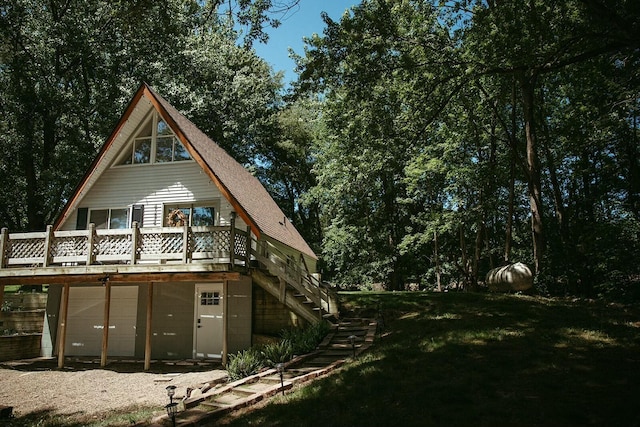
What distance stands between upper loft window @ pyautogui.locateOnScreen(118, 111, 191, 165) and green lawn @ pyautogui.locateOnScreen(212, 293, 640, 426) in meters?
10.7

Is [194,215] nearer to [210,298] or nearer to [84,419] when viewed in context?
[210,298]

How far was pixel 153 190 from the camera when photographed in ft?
55.9

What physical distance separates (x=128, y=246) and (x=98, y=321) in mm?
5476

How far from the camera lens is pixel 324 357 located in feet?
38.5

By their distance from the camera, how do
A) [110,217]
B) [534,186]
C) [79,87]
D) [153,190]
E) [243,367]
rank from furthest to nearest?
[79,87], [534,186], [110,217], [153,190], [243,367]

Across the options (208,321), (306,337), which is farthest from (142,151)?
(306,337)

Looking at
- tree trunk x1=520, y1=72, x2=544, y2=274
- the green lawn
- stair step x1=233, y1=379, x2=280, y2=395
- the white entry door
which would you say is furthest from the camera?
tree trunk x1=520, y1=72, x2=544, y2=274

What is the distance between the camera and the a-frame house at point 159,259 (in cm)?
1370

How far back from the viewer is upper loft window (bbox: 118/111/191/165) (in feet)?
56.3

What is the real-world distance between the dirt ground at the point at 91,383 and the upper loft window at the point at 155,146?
771 cm

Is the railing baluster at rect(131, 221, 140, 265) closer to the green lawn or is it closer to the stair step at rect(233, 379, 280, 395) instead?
the stair step at rect(233, 379, 280, 395)

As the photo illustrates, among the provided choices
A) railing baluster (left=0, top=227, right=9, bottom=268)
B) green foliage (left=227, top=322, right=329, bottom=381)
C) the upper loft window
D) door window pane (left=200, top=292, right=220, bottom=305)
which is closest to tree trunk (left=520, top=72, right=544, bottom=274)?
green foliage (left=227, top=322, right=329, bottom=381)

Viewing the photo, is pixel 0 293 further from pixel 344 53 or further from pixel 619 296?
pixel 619 296

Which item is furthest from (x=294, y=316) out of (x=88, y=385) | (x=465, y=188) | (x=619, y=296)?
(x=465, y=188)
